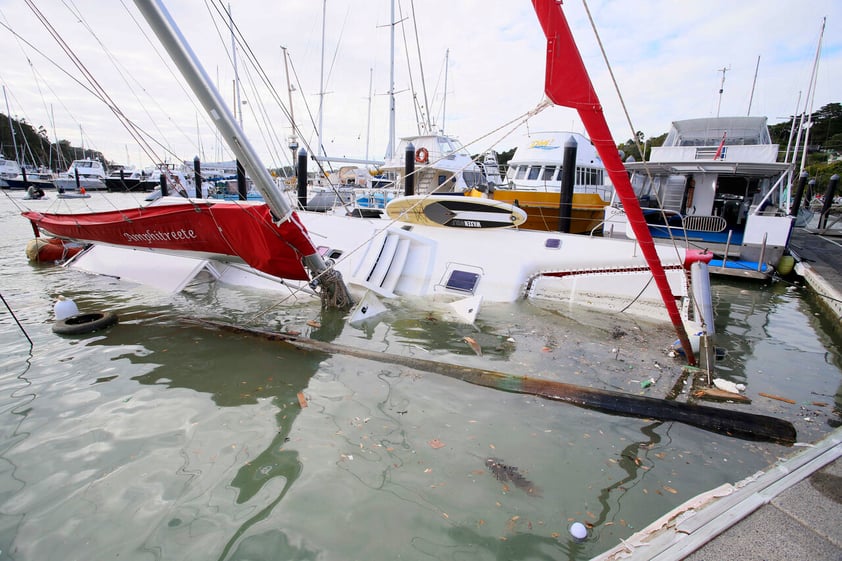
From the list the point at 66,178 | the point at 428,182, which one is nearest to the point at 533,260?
the point at 428,182

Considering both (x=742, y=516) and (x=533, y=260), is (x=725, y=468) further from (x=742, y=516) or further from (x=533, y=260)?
(x=533, y=260)

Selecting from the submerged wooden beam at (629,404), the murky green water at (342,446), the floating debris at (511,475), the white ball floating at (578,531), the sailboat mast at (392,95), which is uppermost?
the sailboat mast at (392,95)

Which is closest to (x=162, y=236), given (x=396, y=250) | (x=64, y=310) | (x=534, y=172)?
(x=64, y=310)

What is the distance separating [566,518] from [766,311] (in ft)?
27.9

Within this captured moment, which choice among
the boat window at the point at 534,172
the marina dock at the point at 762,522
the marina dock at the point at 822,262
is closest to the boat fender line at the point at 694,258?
the marina dock at the point at 822,262

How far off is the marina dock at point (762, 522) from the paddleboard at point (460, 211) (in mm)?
6444

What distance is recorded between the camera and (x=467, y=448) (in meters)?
3.60

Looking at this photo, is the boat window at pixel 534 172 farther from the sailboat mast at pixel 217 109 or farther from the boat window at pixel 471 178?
the sailboat mast at pixel 217 109

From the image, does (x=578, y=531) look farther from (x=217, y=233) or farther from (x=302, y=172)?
(x=302, y=172)

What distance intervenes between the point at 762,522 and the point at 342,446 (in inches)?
113

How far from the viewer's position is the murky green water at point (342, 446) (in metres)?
2.71

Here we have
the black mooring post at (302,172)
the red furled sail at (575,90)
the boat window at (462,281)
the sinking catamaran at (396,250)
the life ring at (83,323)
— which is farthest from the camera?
the black mooring post at (302,172)

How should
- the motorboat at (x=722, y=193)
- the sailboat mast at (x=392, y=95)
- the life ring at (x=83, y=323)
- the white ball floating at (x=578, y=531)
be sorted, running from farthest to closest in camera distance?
the sailboat mast at (x=392, y=95), the motorboat at (x=722, y=193), the life ring at (x=83, y=323), the white ball floating at (x=578, y=531)

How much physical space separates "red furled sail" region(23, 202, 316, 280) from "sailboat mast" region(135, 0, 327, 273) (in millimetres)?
107
